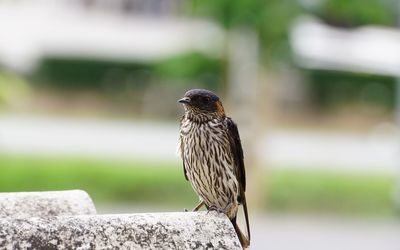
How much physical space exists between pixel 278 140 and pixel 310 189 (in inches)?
325

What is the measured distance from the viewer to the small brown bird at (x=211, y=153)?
4.35 meters

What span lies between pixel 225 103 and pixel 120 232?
1460 cm

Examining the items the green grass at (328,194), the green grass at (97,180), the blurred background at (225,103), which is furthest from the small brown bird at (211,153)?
the green grass at (328,194)

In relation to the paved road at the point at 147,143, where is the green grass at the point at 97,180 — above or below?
above

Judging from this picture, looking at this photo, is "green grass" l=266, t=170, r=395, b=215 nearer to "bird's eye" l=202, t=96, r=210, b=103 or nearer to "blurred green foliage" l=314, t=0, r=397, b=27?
"blurred green foliage" l=314, t=0, r=397, b=27

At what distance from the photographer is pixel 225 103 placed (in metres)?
17.3

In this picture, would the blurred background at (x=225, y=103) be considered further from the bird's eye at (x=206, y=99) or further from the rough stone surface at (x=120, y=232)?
the rough stone surface at (x=120, y=232)

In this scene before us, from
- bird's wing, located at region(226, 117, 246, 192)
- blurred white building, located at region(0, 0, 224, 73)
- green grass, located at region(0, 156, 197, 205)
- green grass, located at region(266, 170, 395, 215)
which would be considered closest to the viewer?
bird's wing, located at region(226, 117, 246, 192)

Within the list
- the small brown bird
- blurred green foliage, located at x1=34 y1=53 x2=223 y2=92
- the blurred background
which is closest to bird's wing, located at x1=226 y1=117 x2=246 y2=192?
the small brown bird

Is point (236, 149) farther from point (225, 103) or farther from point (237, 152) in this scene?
point (225, 103)

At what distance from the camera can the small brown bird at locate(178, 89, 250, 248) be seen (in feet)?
14.3

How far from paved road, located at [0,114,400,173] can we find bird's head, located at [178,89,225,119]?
49.8 ft

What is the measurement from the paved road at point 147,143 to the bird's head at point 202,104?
15.2 m

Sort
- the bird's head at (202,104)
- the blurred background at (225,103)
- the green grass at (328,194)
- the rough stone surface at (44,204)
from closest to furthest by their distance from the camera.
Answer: the rough stone surface at (44,204) → the bird's head at (202,104) → the blurred background at (225,103) → the green grass at (328,194)
